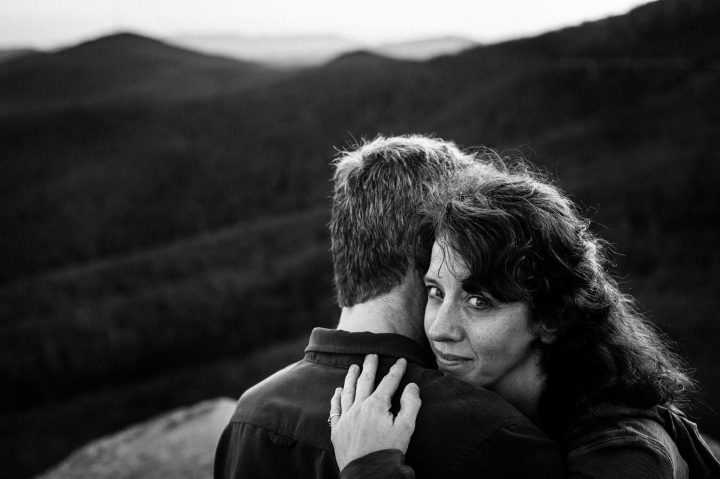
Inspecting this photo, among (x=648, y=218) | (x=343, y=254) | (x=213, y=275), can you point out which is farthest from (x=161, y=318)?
(x=343, y=254)

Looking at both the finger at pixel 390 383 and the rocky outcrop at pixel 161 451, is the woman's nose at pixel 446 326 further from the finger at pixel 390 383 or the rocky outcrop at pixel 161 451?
the rocky outcrop at pixel 161 451

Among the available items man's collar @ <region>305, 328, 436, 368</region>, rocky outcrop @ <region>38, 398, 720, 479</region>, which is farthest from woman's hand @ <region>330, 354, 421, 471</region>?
rocky outcrop @ <region>38, 398, 720, 479</region>

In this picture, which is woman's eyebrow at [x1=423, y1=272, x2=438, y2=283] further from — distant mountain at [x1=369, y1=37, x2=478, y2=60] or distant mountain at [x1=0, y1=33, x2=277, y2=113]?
distant mountain at [x1=0, y1=33, x2=277, y2=113]

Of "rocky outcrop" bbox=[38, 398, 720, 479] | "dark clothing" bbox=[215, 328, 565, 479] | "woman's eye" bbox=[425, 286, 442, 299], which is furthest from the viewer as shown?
"rocky outcrop" bbox=[38, 398, 720, 479]

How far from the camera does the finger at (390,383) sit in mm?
1716

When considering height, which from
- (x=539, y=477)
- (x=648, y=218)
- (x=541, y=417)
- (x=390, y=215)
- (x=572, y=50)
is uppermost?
(x=572, y=50)

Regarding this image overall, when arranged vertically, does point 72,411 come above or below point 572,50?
below

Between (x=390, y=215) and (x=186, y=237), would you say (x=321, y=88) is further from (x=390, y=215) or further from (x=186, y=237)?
(x=390, y=215)

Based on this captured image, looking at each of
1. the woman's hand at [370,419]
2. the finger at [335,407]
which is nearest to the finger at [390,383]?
the woman's hand at [370,419]

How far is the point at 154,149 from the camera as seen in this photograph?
2077cm

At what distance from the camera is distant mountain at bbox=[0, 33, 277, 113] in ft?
78.2

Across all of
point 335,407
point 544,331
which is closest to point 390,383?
point 335,407

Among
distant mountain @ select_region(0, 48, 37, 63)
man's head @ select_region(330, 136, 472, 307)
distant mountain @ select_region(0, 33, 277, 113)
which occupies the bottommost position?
man's head @ select_region(330, 136, 472, 307)

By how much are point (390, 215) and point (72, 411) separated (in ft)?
35.5
